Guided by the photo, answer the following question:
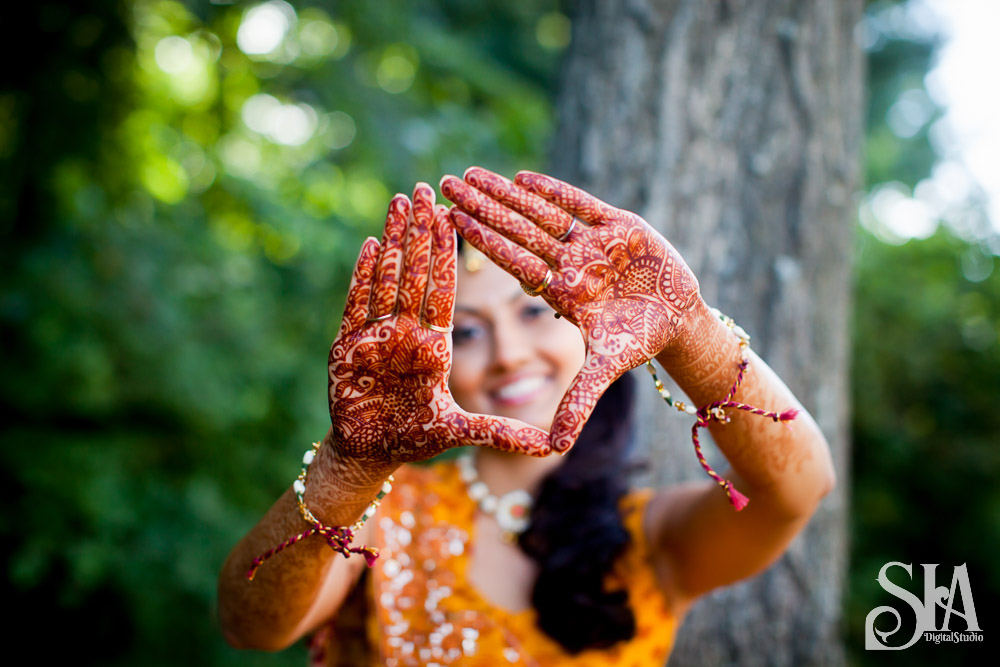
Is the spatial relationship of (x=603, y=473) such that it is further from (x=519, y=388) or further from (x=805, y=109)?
(x=805, y=109)

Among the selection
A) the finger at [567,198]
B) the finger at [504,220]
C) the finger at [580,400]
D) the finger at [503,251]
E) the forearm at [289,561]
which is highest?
the finger at [567,198]

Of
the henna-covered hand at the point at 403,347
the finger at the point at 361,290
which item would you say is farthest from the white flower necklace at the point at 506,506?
the finger at the point at 361,290

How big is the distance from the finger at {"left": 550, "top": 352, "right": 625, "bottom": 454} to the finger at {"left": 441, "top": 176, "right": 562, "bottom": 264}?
0.15 m

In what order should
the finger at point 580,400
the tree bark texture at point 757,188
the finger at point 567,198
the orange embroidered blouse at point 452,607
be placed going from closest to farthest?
the finger at point 580,400
the finger at point 567,198
the orange embroidered blouse at point 452,607
the tree bark texture at point 757,188

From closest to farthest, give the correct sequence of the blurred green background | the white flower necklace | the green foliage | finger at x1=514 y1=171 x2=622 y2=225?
finger at x1=514 y1=171 x2=622 y2=225
the white flower necklace
the blurred green background
the green foliage

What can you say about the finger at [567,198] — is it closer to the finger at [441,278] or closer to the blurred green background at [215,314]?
the finger at [441,278]

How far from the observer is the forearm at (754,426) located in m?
1.01

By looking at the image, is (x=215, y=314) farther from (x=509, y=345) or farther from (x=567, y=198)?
(x=567, y=198)

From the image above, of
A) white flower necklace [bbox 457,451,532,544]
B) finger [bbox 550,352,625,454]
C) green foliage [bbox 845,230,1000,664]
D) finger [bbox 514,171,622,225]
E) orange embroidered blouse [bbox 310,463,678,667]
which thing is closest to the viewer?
finger [bbox 550,352,625,454]

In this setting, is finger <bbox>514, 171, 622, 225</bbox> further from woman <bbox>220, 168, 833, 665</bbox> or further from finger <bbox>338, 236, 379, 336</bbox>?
finger <bbox>338, 236, 379, 336</bbox>

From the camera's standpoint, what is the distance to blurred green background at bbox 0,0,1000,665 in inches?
105

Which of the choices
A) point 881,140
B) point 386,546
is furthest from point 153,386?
point 881,140

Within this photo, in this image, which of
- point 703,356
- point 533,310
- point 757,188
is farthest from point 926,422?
point 703,356

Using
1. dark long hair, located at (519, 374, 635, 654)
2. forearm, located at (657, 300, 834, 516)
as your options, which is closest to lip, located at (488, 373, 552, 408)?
dark long hair, located at (519, 374, 635, 654)
